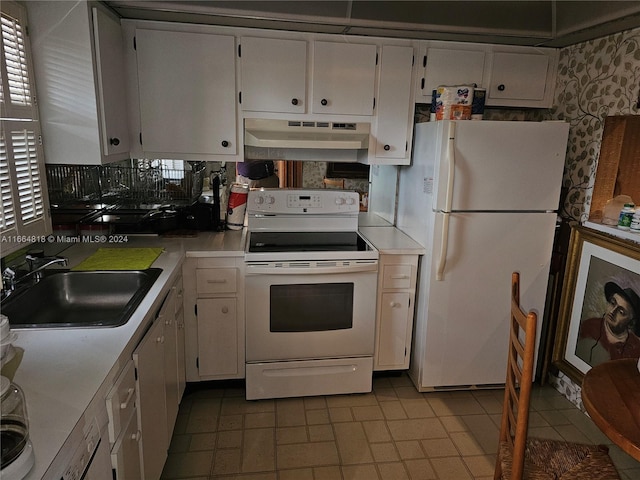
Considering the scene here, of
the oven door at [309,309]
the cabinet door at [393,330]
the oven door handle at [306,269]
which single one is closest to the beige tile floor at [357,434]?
the cabinet door at [393,330]

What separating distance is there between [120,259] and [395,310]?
1576 millimetres

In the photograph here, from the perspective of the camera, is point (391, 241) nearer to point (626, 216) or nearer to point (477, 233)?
point (477, 233)

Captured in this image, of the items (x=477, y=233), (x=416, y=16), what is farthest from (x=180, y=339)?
(x=416, y=16)

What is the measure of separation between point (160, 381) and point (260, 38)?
6.21 ft

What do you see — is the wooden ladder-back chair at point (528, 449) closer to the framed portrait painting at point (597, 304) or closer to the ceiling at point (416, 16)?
the framed portrait painting at point (597, 304)

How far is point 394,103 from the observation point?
2.71 metres

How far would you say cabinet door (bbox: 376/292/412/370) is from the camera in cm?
268

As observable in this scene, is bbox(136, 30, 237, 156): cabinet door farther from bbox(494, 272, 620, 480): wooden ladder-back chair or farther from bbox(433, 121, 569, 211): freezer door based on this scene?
bbox(494, 272, 620, 480): wooden ladder-back chair

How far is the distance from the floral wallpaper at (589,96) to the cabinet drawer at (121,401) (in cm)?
255

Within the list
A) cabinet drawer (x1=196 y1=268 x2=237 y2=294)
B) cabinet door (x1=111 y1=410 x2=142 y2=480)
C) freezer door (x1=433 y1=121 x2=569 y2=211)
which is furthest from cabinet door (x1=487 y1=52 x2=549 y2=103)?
cabinet door (x1=111 y1=410 x2=142 y2=480)

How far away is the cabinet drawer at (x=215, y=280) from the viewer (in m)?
2.48

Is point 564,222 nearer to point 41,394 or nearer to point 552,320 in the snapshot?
point 552,320

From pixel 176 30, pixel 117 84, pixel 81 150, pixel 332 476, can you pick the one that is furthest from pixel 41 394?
pixel 176 30

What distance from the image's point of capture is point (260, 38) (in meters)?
2.51
